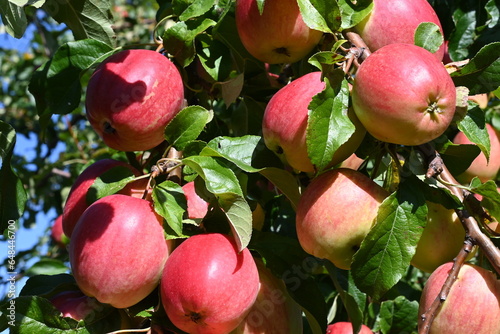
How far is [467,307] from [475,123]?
0.40m

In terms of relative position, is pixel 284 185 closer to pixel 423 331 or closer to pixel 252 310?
pixel 252 310

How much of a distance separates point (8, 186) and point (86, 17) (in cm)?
52

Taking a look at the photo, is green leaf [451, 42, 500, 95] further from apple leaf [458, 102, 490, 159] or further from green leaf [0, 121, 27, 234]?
green leaf [0, 121, 27, 234]

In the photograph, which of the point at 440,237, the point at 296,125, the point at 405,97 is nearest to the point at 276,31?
the point at 296,125

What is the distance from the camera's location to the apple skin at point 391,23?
1.34 m

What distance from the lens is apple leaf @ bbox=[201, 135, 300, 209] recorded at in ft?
4.40

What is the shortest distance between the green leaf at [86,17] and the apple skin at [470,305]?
3.60ft

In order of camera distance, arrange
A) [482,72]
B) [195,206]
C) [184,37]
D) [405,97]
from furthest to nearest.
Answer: [184,37], [195,206], [482,72], [405,97]

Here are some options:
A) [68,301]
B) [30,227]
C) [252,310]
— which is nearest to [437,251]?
[252,310]

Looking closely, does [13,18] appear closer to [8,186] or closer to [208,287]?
[8,186]

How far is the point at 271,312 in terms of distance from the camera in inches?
51.4

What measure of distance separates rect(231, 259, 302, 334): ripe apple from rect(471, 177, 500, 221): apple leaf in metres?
0.46

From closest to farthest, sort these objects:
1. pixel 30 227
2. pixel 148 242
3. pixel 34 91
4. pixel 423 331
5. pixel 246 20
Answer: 1. pixel 423 331
2. pixel 148 242
3. pixel 246 20
4. pixel 34 91
5. pixel 30 227

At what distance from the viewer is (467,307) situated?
3.90 ft
